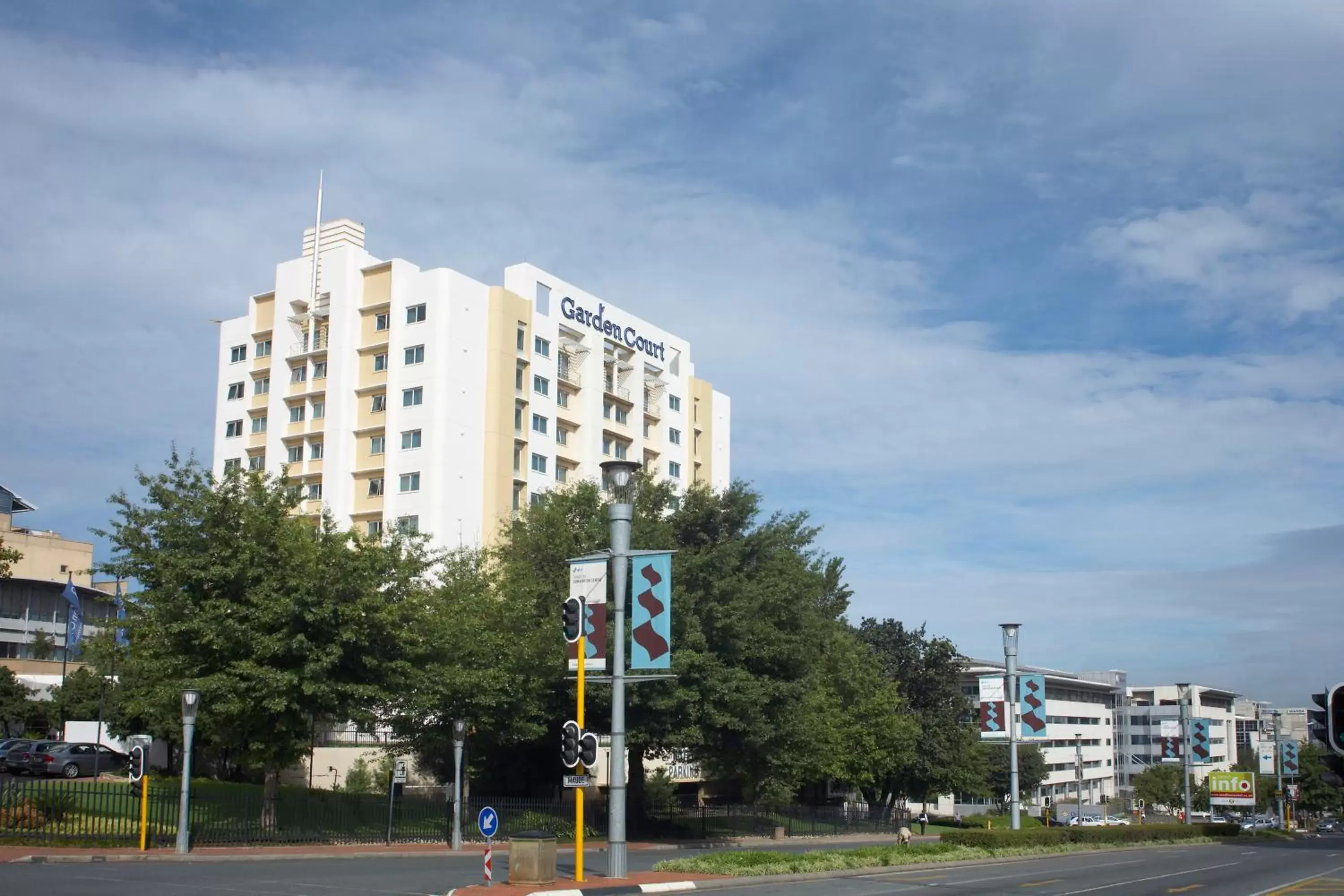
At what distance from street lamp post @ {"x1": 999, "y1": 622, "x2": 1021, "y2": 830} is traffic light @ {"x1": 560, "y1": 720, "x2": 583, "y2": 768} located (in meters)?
19.3

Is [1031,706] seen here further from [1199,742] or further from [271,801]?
[1199,742]

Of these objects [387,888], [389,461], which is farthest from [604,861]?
[389,461]

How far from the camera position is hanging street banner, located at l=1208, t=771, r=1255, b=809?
237 ft

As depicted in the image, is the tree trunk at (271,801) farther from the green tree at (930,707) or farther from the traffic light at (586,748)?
the green tree at (930,707)

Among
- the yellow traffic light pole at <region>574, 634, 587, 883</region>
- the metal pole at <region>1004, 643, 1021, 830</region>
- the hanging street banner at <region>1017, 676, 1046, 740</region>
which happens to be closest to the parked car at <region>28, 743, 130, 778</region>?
the yellow traffic light pole at <region>574, 634, 587, 883</region>

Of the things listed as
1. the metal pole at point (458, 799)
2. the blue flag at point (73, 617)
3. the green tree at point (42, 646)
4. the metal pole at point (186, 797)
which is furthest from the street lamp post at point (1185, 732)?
the green tree at point (42, 646)

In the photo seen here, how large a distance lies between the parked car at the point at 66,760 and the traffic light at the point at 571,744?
31.3 m

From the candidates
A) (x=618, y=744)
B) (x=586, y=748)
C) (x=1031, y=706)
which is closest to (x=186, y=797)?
(x=586, y=748)

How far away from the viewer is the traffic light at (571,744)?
23594 millimetres

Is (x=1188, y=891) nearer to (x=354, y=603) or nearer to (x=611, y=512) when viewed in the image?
(x=611, y=512)

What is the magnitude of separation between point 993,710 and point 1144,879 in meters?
10.2

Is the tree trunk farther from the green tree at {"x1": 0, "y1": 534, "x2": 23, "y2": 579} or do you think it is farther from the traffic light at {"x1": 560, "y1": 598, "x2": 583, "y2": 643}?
the traffic light at {"x1": 560, "y1": 598, "x2": 583, "y2": 643}

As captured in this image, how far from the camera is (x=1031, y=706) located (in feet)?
132

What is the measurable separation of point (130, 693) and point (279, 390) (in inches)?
1791
